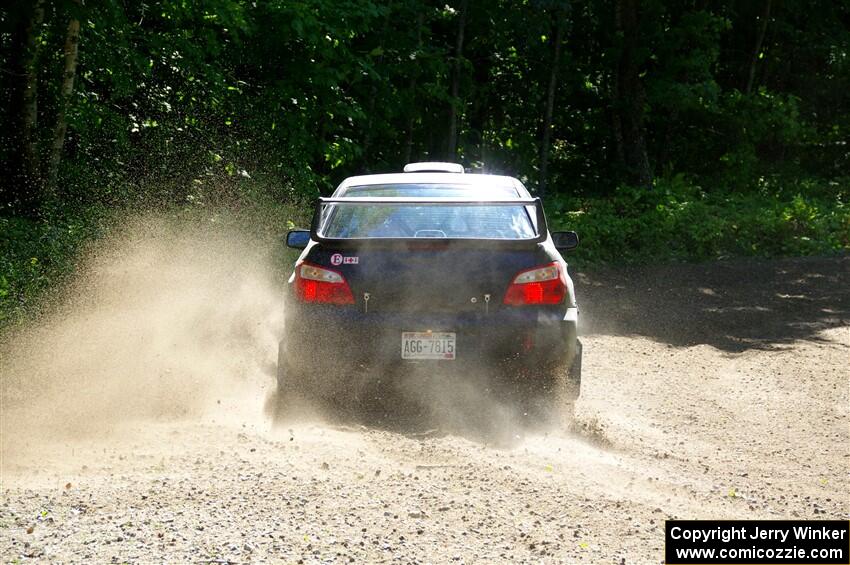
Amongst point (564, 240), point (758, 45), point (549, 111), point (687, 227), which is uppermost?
point (758, 45)

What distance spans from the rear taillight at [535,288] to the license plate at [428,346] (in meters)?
0.50

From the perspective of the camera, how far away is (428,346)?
7129mm

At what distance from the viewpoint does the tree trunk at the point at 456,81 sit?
25.2 metres

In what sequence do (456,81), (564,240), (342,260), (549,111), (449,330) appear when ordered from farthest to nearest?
(549,111) → (456,81) → (564,240) → (342,260) → (449,330)

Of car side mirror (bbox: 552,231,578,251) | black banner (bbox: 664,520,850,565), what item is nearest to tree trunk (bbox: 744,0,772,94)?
car side mirror (bbox: 552,231,578,251)

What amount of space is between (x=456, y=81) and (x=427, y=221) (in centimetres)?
1862

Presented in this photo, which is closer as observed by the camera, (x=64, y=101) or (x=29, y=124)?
(x=64, y=101)

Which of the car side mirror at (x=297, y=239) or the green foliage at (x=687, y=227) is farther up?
the car side mirror at (x=297, y=239)

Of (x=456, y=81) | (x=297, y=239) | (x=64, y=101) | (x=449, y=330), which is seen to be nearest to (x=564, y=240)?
(x=449, y=330)

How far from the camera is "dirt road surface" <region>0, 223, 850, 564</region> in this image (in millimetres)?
4746

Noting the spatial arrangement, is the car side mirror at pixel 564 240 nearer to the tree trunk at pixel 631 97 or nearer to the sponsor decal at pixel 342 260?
the sponsor decal at pixel 342 260

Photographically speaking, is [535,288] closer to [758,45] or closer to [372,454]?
[372,454]

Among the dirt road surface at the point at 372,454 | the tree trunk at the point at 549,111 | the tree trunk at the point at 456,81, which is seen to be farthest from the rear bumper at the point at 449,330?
the tree trunk at the point at 549,111

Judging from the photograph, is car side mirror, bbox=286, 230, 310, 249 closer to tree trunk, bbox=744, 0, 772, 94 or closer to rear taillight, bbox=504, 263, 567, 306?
rear taillight, bbox=504, 263, 567, 306
